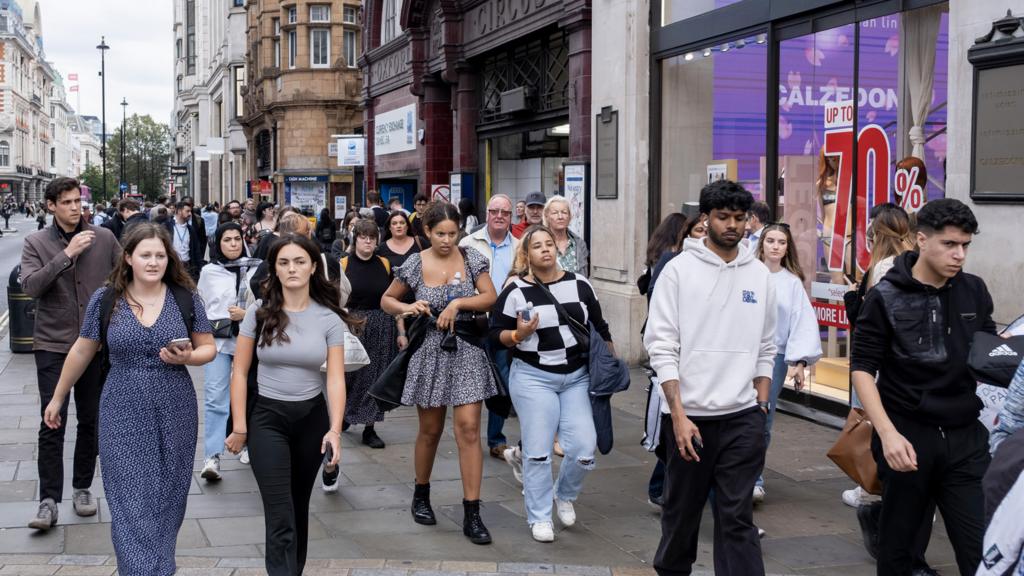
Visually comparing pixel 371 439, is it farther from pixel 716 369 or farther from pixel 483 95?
pixel 483 95

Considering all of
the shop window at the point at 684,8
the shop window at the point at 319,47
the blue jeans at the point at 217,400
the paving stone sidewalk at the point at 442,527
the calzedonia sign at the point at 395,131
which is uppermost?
the shop window at the point at 319,47

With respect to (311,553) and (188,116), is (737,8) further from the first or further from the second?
(188,116)

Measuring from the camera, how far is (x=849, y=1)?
942cm

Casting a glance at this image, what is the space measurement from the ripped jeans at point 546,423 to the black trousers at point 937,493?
1.99m

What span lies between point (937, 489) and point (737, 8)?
24.3 ft

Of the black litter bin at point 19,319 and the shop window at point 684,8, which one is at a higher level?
the shop window at point 684,8

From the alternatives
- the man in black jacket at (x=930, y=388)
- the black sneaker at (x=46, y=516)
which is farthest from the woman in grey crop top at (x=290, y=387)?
the man in black jacket at (x=930, y=388)

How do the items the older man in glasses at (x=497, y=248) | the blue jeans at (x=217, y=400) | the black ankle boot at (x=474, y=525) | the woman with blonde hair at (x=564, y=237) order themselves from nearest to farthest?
the black ankle boot at (x=474, y=525)
the blue jeans at (x=217, y=400)
the woman with blonde hair at (x=564, y=237)
the older man in glasses at (x=497, y=248)

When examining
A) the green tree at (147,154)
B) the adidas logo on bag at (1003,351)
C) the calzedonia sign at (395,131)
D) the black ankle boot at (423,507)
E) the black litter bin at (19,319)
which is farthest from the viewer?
the green tree at (147,154)

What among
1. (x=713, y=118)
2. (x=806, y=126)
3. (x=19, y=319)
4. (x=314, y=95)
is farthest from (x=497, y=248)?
(x=314, y=95)

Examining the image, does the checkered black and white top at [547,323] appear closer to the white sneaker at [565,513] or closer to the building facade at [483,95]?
the white sneaker at [565,513]

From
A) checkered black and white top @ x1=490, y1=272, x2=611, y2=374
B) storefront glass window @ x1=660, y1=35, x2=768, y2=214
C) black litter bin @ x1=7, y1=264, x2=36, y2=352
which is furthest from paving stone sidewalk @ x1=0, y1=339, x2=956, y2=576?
black litter bin @ x1=7, y1=264, x2=36, y2=352

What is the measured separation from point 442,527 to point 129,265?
8.00 ft

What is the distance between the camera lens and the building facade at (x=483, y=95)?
559 inches
